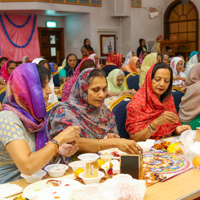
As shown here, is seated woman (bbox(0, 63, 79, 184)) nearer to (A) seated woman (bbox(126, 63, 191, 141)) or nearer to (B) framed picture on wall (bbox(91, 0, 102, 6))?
(A) seated woman (bbox(126, 63, 191, 141))

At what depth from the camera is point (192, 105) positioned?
292 centimetres

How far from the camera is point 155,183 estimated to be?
1.38m

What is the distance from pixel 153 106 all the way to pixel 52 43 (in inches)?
412

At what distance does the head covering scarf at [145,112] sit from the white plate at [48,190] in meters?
1.13

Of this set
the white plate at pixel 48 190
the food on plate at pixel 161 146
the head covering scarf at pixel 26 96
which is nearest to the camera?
the white plate at pixel 48 190

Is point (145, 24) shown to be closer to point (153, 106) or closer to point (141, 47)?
point (141, 47)

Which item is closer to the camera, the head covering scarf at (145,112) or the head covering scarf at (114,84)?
the head covering scarf at (145,112)

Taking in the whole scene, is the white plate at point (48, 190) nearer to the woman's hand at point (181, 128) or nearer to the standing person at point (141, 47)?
the woman's hand at point (181, 128)

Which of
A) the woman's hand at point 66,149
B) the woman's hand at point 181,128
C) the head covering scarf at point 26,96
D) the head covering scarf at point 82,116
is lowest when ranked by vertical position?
the woman's hand at point 181,128

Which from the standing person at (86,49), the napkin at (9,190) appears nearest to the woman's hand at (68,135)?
the napkin at (9,190)

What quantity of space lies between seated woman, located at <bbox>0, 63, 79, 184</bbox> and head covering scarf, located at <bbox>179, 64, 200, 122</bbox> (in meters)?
1.60

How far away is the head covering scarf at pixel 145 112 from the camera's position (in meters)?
2.45

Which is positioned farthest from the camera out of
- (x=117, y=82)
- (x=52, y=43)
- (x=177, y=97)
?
(x=52, y=43)

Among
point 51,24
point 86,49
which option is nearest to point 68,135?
point 86,49
